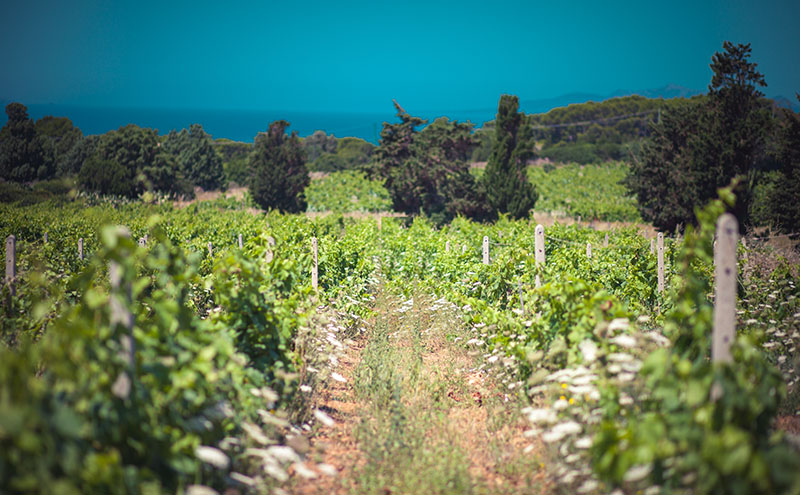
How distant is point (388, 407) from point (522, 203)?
83.1 ft

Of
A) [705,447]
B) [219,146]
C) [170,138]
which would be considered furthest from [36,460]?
[219,146]

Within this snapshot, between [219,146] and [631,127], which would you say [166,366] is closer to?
[631,127]

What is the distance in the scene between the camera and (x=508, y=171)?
30.0 meters

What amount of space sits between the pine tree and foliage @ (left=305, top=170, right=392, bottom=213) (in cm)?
1401

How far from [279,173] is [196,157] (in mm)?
20037

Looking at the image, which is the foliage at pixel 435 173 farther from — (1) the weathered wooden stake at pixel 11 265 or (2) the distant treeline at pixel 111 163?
(1) the weathered wooden stake at pixel 11 265

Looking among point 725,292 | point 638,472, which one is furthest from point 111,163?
point 638,472

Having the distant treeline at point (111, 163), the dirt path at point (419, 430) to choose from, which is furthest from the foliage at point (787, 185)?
the distant treeline at point (111, 163)

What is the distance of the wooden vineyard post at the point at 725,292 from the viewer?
2.85 metres

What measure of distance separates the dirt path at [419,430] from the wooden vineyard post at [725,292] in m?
1.46

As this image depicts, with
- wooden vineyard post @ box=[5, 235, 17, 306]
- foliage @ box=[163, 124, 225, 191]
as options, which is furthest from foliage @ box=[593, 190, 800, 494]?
foliage @ box=[163, 124, 225, 191]

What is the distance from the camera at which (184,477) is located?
2779 mm

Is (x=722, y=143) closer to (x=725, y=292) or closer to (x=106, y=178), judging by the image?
(x=725, y=292)

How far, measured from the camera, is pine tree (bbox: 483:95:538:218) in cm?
2945
